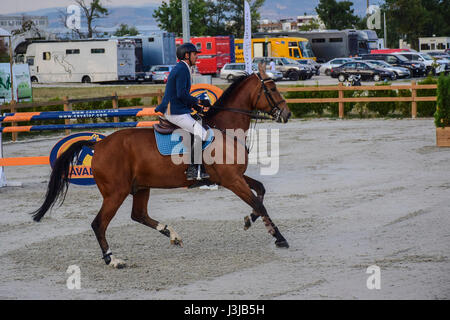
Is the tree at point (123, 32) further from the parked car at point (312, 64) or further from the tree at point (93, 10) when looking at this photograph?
the parked car at point (312, 64)

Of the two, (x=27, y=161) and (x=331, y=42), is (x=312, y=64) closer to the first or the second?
(x=331, y=42)

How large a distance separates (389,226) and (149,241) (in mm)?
3182

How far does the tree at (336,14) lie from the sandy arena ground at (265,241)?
3360 inches

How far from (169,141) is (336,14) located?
93.1 m

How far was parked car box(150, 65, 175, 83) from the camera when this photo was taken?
53553 mm

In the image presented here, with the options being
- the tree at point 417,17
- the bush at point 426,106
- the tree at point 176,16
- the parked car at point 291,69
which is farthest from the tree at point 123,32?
the bush at point 426,106

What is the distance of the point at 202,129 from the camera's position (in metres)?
8.48

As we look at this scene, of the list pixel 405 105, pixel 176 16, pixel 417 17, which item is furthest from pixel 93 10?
pixel 405 105

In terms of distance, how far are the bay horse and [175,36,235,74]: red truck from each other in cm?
5152

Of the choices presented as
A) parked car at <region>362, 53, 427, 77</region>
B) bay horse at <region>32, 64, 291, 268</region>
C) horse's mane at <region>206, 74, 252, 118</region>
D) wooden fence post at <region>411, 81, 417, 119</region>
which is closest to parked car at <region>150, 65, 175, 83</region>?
parked car at <region>362, 53, 427, 77</region>

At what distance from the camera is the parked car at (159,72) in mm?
53553

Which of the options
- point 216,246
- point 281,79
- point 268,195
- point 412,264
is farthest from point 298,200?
point 281,79

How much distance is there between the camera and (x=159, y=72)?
5400cm
